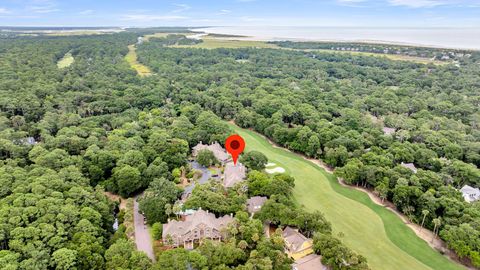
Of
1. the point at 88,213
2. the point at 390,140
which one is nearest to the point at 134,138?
the point at 88,213

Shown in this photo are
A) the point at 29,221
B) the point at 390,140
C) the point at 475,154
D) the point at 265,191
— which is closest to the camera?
the point at 29,221

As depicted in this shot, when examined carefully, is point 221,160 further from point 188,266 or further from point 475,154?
point 475,154

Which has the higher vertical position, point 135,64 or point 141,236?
point 135,64

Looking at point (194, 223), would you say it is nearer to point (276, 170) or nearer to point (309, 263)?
point (309, 263)

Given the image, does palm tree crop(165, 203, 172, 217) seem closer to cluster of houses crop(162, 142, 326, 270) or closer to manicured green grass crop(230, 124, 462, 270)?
cluster of houses crop(162, 142, 326, 270)

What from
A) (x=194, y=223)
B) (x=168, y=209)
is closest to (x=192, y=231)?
(x=194, y=223)
